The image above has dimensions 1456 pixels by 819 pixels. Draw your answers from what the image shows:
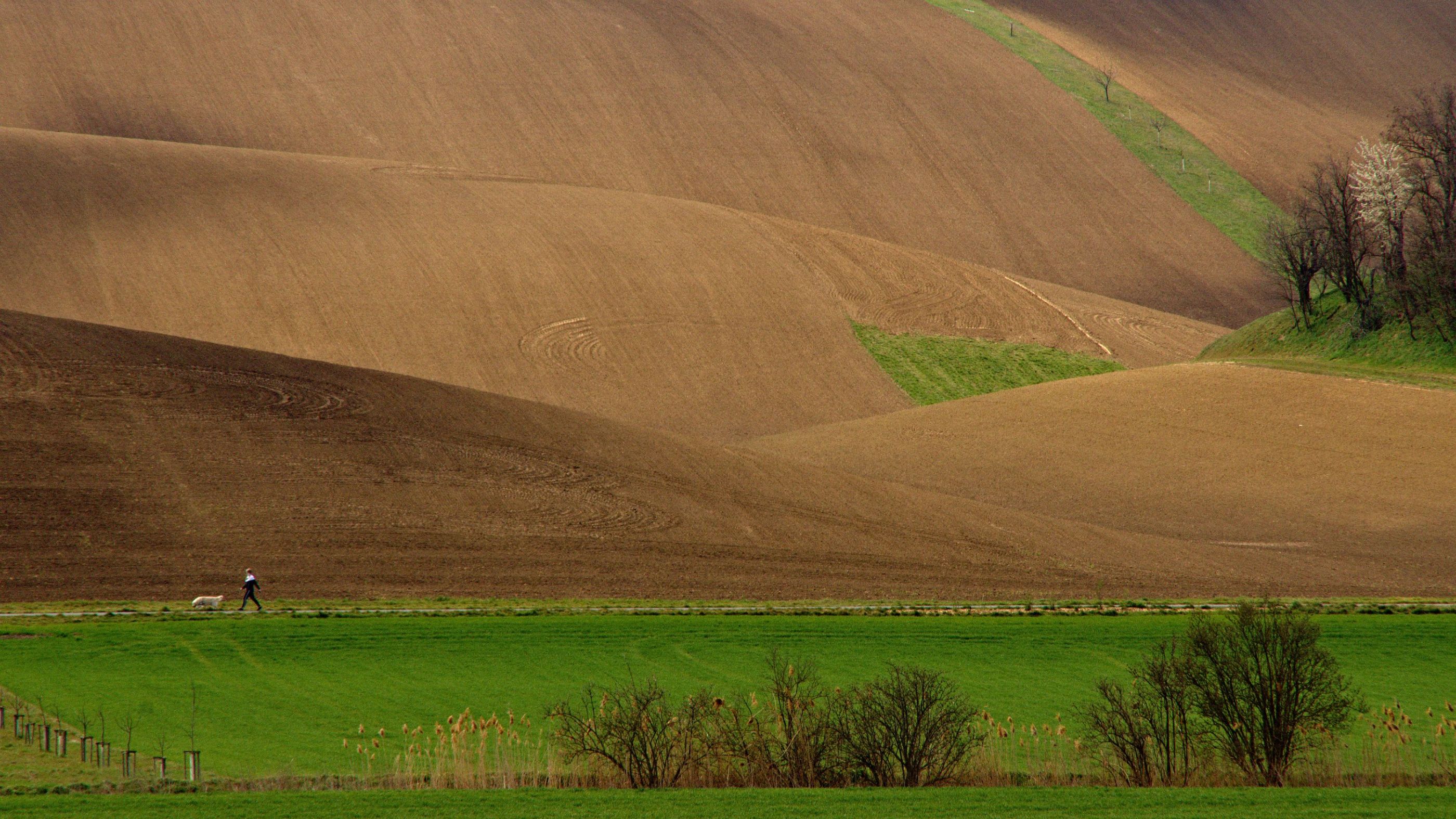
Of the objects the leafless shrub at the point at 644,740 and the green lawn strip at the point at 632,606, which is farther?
the green lawn strip at the point at 632,606

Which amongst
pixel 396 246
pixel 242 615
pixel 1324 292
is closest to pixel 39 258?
pixel 396 246

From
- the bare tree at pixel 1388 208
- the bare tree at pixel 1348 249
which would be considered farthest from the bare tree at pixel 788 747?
the bare tree at pixel 1348 249

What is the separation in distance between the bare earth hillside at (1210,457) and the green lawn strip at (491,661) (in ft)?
38.8

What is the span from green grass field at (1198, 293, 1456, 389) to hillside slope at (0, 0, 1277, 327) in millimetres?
23340

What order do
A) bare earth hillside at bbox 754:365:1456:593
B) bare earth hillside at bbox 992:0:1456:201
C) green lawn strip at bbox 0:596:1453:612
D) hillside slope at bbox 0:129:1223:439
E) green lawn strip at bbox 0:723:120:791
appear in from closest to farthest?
1. green lawn strip at bbox 0:723:120:791
2. green lawn strip at bbox 0:596:1453:612
3. bare earth hillside at bbox 754:365:1456:593
4. hillside slope at bbox 0:129:1223:439
5. bare earth hillside at bbox 992:0:1456:201

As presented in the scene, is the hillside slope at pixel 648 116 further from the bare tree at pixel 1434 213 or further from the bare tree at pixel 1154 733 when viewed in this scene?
the bare tree at pixel 1154 733

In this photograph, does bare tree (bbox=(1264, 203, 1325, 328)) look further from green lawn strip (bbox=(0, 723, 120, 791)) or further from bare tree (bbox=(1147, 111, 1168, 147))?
green lawn strip (bbox=(0, 723, 120, 791))

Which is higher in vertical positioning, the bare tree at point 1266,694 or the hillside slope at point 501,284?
the hillside slope at point 501,284

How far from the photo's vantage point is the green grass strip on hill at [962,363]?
66.9m

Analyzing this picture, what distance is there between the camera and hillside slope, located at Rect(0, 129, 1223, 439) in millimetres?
61594

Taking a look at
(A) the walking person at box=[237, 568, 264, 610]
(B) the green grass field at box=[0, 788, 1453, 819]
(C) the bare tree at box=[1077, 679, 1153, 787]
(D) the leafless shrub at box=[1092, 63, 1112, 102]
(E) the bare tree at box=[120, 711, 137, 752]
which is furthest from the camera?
(D) the leafless shrub at box=[1092, 63, 1112, 102]

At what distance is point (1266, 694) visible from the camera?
63.7 ft

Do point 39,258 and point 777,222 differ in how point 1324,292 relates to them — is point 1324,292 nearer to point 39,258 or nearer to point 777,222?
point 777,222

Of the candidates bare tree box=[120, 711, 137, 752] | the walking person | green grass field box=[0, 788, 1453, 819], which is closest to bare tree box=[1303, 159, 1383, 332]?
green grass field box=[0, 788, 1453, 819]
